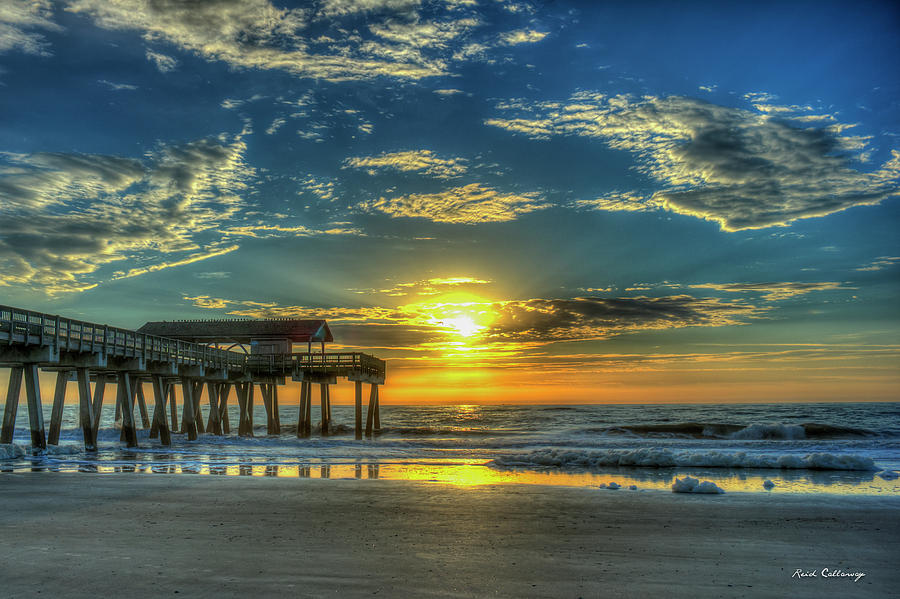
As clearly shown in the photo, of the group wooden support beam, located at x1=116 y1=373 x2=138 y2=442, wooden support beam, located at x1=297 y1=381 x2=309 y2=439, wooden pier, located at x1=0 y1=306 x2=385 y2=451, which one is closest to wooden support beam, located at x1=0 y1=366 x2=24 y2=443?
wooden pier, located at x1=0 y1=306 x2=385 y2=451

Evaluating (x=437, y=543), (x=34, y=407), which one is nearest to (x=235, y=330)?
(x=34, y=407)

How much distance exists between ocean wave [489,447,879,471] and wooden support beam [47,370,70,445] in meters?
18.8

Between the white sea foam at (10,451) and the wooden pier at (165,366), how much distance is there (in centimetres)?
75

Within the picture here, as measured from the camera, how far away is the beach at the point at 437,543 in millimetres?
6242

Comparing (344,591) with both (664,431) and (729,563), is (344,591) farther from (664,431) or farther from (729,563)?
(664,431)

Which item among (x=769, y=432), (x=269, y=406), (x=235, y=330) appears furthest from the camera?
(x=769, y=432)

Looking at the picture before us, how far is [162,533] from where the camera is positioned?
8680 millimetres

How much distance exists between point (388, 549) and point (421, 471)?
36.5ft

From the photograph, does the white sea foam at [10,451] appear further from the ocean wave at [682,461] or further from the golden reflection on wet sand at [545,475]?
the ocean wave at [682,461]

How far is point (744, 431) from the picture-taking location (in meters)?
51.5

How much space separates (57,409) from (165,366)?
6037 millimetres

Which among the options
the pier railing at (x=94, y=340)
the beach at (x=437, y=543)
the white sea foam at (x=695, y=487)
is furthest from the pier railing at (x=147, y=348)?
the white sea foam at (x=695, y=487)

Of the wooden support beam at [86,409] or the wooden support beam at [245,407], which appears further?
the wooden support beam at [245,407]

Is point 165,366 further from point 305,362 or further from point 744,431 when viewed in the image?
point 744,431
